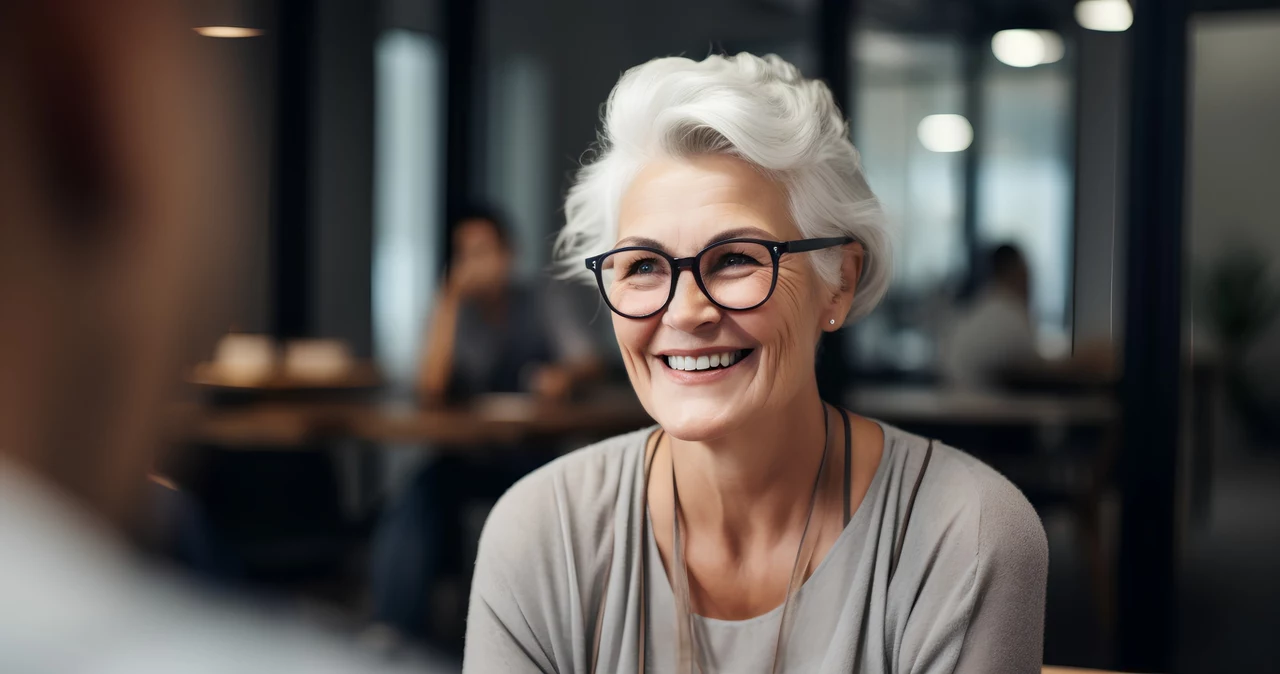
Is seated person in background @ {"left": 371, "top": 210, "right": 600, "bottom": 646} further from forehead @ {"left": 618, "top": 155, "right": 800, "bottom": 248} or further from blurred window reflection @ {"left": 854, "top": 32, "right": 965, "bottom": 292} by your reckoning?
forehead @ {"left": 618, "top": 155, "right": 800, "bottom": 248}

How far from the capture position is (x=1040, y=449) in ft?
10.0

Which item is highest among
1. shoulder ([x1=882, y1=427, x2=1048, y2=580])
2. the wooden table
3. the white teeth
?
the white teeth

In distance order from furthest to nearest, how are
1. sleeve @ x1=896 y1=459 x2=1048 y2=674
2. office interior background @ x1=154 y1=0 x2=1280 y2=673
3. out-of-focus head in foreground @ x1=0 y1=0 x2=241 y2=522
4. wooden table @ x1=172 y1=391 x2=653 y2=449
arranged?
wooden table @ x1=172 y1=391 x2=653 y2=449, office interior background @ x1=154 y1=0 x2=1280 y2=673, out-of-focus head in foreground @ x1=0 y1=0 x2=241 y2=522, sleeve @ x1=896 y1=459 x2=1048 y2=674

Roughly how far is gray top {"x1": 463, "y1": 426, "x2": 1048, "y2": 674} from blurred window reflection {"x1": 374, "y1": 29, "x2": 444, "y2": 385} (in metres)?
2.59

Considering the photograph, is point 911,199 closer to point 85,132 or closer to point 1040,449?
point 1040,449

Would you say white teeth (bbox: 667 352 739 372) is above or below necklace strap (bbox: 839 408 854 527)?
above

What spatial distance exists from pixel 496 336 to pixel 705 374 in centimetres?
247

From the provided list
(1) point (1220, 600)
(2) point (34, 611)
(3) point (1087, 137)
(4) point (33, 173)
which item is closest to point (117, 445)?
(2) point (34, 611)

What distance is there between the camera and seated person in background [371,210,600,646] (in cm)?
351

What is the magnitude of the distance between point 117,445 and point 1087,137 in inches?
98.1

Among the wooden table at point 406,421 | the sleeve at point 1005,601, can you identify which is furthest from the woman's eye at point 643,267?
the wooden table at point 406,421

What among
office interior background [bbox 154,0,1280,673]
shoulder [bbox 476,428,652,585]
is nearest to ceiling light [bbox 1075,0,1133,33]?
office interior background [bbox 154,0,1280,673]

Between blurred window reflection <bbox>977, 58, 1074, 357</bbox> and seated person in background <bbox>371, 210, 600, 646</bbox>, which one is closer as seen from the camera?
blurred window reflection <bbox>977, 58, 1074, 357</bbox>

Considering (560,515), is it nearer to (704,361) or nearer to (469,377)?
(704,361)
